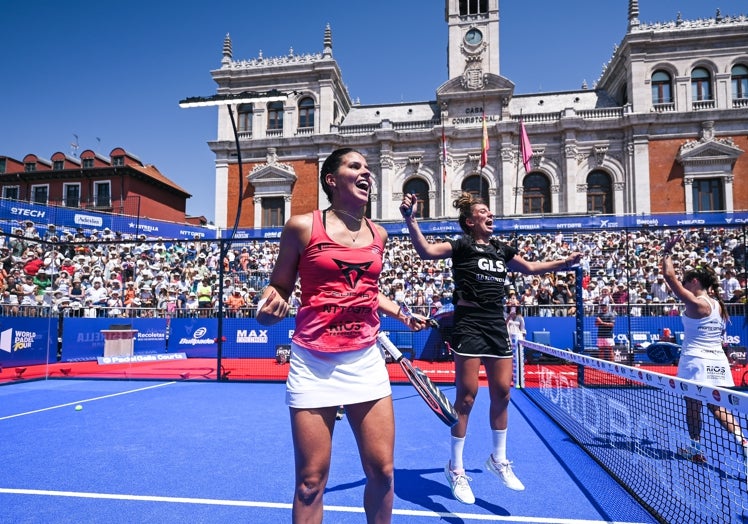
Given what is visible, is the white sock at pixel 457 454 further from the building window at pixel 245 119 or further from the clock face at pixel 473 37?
the clock face at pixel 473 37

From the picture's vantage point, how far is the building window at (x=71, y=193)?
4844 centimetres

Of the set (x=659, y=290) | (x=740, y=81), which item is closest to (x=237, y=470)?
(x=659, y=290)

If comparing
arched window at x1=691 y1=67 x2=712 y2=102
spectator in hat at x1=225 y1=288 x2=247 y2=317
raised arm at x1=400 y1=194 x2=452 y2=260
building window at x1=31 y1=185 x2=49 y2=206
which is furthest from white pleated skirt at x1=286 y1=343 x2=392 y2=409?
building window at x1=31 y1=185 x2=49 y2=206

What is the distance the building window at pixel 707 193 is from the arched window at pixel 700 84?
5975 millimetres

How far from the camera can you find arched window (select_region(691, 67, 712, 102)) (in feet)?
108

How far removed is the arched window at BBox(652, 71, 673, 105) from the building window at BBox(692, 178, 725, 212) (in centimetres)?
631

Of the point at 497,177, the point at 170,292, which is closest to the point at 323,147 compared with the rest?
the point at 497,177

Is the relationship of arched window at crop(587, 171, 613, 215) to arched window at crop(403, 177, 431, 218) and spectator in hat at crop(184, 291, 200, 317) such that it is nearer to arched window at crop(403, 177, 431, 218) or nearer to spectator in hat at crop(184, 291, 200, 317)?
arched window at crop(403, 177, 431, 218)

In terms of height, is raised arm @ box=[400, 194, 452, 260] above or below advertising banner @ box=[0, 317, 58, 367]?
above

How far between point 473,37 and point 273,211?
2143cm

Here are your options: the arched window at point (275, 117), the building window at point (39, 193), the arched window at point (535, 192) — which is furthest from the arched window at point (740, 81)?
the building window at point (39, 193)

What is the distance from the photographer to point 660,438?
214 inches

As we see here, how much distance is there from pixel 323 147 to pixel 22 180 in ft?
123

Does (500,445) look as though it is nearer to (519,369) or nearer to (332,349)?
(332,349)
